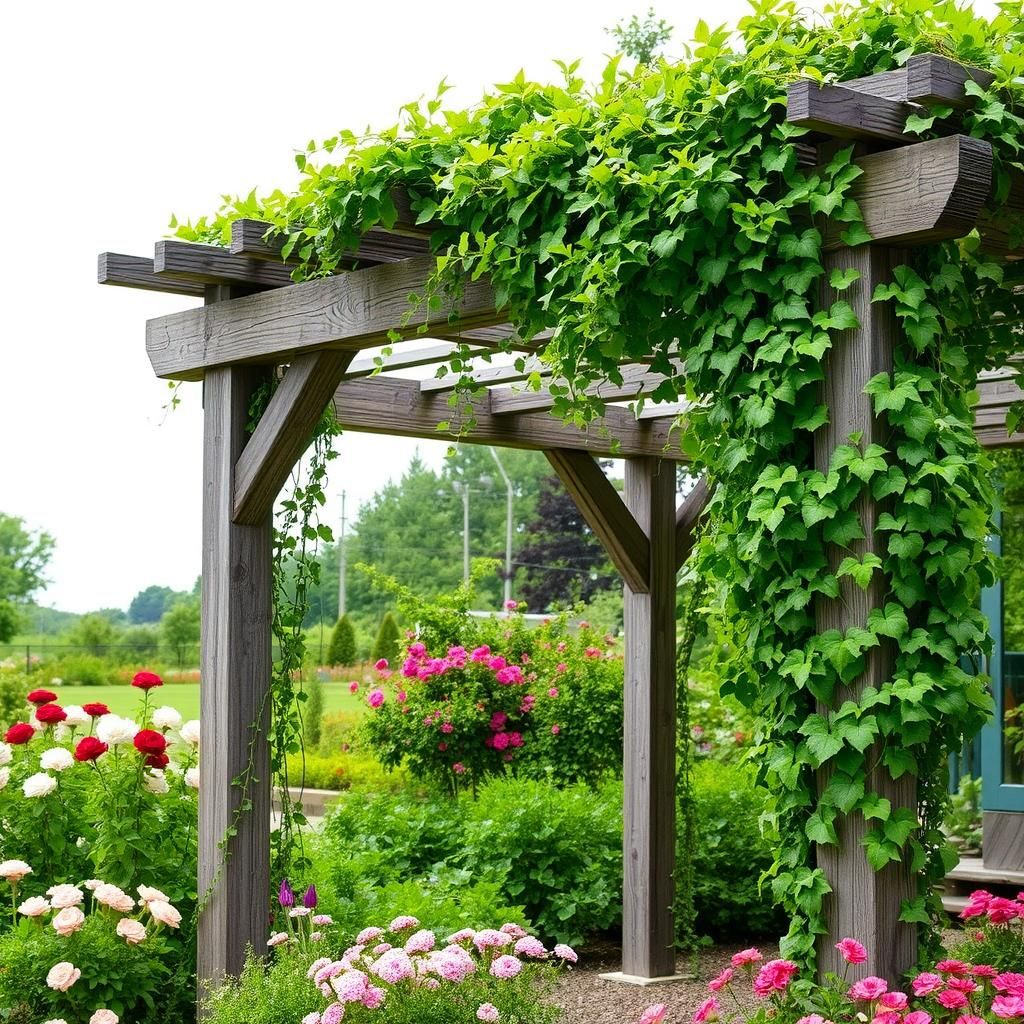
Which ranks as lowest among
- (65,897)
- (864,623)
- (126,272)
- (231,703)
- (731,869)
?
(731,869)

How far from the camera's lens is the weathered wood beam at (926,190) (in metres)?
2.80

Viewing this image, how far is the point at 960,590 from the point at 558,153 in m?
1.42

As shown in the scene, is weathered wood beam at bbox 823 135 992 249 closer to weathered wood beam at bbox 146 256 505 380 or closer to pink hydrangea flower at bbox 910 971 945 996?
weathered wood beam at bbox 146 256 505 380

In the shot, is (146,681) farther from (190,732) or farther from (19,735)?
(19,735)

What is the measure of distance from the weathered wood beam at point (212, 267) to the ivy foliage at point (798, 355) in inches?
52.6

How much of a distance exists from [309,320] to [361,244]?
329mm

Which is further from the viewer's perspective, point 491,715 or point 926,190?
point 491,715

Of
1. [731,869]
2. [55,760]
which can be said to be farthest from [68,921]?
[731,869]

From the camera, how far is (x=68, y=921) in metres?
4.19

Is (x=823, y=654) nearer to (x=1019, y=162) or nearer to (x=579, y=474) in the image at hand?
(x=1019, y=162)

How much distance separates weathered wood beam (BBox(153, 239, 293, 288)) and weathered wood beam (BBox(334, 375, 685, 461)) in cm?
120

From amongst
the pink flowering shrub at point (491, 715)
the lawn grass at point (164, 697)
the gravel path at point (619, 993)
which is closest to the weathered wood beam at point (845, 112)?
the gravel path at point (619, 993)

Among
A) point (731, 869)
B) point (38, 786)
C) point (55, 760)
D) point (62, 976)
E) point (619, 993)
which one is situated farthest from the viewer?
point (731, 869)

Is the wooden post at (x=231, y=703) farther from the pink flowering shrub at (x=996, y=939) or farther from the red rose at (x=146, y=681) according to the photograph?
the pink flowering shrub at (x=996, y=939)
